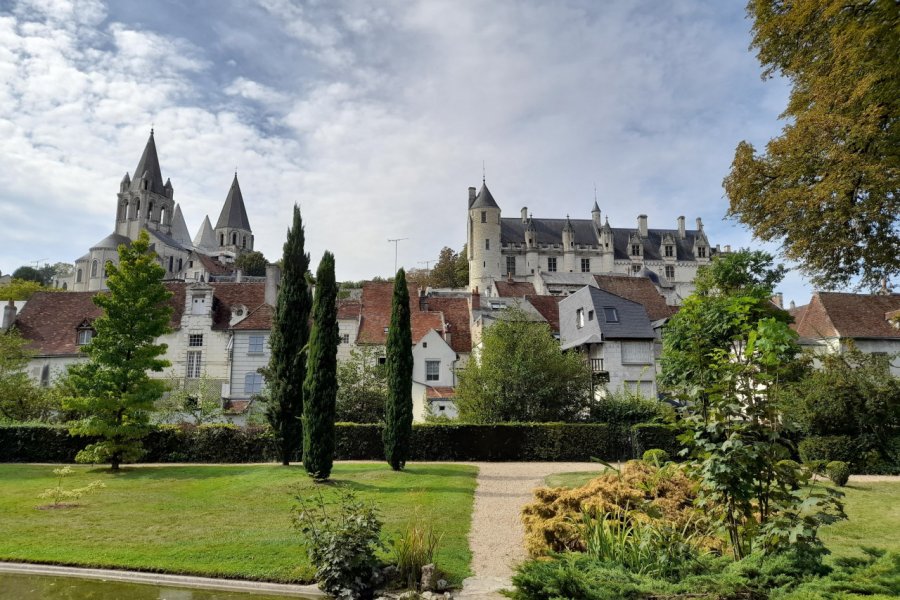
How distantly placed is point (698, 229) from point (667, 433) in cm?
8726

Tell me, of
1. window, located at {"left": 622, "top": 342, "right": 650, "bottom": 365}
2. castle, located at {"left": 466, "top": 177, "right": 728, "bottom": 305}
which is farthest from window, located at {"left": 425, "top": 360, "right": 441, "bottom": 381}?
castle, located at {"left": 466, "top": 177, "right": 728, "bottom": 305}

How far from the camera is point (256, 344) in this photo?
1451 inches

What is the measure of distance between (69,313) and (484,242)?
59723mm

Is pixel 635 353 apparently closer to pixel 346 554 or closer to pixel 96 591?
pixel 346 554

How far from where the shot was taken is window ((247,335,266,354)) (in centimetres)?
3675

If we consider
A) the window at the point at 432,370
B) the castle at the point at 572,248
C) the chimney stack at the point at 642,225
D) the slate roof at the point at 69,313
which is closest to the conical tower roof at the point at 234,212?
the castle at the point at 572,248

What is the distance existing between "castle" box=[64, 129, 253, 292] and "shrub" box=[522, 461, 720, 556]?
287 ft

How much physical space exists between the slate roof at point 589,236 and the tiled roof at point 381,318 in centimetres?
5419

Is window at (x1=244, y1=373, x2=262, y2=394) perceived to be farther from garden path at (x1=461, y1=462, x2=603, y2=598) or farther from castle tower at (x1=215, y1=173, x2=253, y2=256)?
castle tower at (x1=215, y1=173, x2=253, y2=256)

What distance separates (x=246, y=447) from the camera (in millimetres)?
23641

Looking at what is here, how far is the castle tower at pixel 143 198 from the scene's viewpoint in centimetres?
11044

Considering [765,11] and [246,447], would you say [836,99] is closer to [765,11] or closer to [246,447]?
[765,11]

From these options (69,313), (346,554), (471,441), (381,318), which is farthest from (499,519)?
(69,313)

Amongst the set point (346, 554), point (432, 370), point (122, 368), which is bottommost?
point (346, 554)
